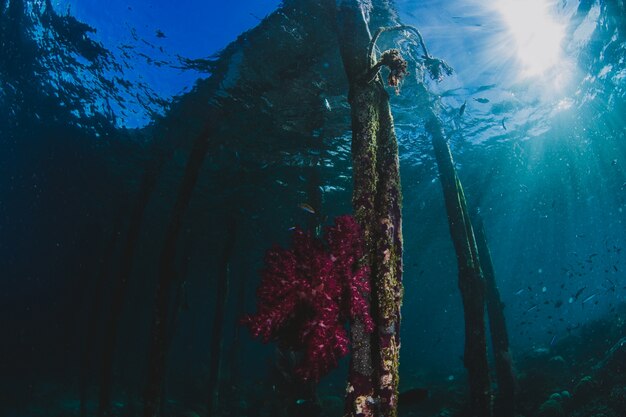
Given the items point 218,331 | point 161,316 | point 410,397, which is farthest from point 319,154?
point 410,397

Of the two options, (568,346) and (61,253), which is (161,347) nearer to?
(568,346)

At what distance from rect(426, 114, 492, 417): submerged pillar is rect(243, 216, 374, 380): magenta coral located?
512cm

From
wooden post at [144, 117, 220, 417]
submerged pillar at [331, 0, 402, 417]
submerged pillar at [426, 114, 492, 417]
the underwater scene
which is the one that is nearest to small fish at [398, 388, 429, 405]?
the underwater scene

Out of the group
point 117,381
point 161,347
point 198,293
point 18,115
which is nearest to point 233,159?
point 18,115

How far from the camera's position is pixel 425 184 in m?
22.9

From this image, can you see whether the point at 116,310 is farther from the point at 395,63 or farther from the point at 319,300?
the point at 395,63

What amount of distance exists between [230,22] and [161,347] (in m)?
8.49

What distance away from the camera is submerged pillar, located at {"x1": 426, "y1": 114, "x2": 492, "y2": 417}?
691 cm

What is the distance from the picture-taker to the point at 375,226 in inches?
127

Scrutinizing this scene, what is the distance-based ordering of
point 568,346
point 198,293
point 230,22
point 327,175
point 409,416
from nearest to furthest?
point 230,22 < point 409,416 < point 568,346 < point 327,175 < point 198,293

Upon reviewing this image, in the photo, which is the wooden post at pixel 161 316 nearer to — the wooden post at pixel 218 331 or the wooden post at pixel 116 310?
the wooden post at pixel 116 310

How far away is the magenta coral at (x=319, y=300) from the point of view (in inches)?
118

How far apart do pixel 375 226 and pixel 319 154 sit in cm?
1419

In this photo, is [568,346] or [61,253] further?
[61,253]
